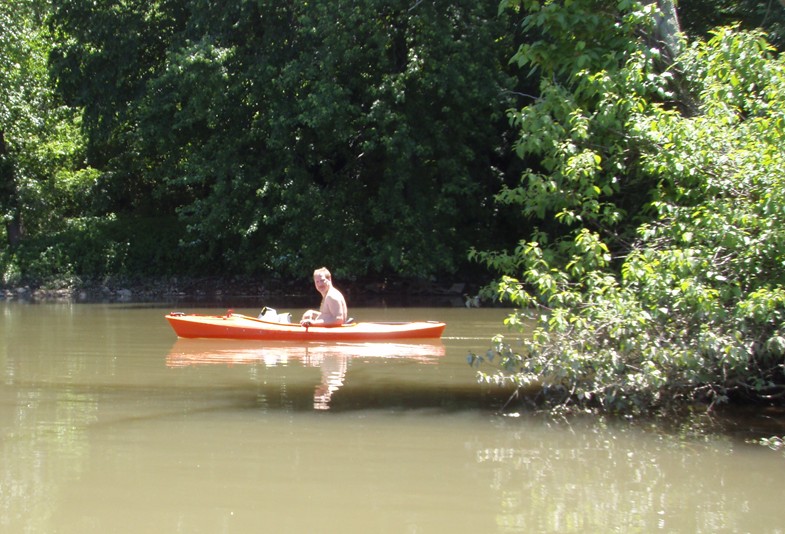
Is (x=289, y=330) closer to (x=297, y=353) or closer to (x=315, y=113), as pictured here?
(x=297, y=353)

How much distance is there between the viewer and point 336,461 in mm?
7293

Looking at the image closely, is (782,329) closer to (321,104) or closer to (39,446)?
(39,446)

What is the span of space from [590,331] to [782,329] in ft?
5.04

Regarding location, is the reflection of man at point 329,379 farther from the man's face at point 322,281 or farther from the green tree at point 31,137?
the green tree at point 31,137

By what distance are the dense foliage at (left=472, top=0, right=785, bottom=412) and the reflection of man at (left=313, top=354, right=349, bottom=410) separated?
5.73 ft

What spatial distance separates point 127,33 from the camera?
23.6 m

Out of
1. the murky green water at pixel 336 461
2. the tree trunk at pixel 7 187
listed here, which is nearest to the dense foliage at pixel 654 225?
the murky green water at pixel 336 461

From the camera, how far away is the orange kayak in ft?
46.2

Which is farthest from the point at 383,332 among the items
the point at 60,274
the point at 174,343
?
the point at 60,274

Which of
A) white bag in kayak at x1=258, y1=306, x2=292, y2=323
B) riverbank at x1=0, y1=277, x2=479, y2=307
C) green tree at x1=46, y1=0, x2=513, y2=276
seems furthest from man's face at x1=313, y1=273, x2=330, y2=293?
riverbank at x1=0, y1=277, x2=479, y2=307

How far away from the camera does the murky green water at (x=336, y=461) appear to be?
6.04 meters

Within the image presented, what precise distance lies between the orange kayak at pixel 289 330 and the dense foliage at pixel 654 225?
190 inches

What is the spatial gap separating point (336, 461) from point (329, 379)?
3.89 meters

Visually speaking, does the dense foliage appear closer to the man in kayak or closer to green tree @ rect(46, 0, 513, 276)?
the man in kayak
